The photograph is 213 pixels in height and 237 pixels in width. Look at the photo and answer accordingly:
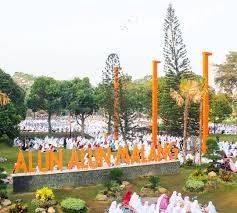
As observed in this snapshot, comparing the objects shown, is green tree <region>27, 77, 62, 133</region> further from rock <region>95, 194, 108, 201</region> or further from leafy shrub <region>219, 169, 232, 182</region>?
rock <region>95, 194, 108, 201</region>

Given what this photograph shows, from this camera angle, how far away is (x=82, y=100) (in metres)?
49.5

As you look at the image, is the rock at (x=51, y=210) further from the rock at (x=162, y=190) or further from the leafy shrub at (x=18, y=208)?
the rock at (x=162, y=190)

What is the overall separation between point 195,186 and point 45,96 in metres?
33.8

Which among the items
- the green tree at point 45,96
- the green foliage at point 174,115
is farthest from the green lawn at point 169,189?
the green tree at point 45,96

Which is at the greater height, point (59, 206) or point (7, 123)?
point (7, 123)

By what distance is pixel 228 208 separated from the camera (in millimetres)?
18188

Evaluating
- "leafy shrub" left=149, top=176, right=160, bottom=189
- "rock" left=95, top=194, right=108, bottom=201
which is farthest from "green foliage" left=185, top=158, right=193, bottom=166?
"rock" left=95, top=194, right=108, bottom=201

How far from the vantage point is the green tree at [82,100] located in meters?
49.4

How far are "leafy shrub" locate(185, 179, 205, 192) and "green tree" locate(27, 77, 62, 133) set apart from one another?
3192cm

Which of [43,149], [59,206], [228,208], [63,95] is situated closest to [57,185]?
[59,206]

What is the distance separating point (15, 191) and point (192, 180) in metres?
8.23

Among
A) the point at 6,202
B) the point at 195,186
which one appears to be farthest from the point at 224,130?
the point at 6,202

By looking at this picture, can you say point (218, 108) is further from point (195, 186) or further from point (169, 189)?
point (195, 186)

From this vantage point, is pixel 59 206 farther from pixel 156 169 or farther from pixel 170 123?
pixel 170 123
